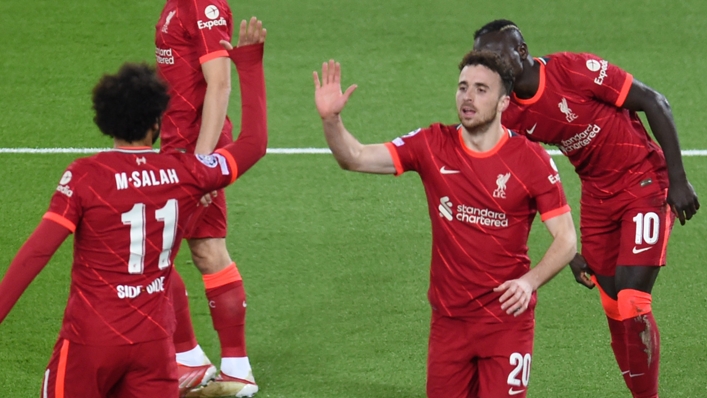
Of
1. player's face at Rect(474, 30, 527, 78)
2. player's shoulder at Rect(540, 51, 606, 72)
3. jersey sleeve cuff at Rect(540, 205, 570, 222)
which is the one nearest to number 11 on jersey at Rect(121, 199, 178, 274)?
jersey sleeve cuff at Rect(540, 205, 570, 222)

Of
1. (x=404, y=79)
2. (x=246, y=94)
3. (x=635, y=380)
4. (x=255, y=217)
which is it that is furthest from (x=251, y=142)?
(x=404, y=79)

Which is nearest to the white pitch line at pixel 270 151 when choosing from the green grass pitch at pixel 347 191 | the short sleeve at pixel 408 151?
the green grass pitch at pixel 347 191

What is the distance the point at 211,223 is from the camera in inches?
235

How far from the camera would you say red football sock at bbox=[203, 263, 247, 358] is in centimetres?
601

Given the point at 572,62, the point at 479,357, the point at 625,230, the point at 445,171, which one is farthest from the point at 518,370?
the point at 572,62

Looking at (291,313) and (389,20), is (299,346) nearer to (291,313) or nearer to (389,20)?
(291,313)

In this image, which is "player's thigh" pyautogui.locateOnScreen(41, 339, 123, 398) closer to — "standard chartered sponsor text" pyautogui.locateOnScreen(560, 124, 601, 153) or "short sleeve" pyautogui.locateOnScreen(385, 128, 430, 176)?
"short sleeve" pyautogui.locateOnScreen(385, 128, 430, 176)

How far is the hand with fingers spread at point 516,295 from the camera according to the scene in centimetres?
459

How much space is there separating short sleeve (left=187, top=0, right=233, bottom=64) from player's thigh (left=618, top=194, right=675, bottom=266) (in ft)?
7.24

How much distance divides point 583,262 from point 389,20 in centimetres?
585

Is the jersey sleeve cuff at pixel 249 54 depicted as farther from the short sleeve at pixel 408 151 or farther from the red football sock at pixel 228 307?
the red football sock at pixel 228 307

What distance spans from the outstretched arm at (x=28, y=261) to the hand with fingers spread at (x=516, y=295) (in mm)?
1776

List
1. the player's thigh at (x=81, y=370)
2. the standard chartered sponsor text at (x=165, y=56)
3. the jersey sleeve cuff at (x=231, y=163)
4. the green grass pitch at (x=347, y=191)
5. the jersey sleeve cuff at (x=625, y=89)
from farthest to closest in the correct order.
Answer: the green grass pitch at (x=347, y=191)
the standard chartered sponsor text at (x=165, y=56)
the jersey sleeve cuff at (x=625, y=89)
the jersey sleeve cuff at (x=231, y=163)
the player's thigh at (x=81, y=370)

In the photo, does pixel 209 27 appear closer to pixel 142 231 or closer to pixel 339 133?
pixel 339 133
